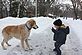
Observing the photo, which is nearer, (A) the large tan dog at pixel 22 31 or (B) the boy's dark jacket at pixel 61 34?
(B) the boy's dark jacket at pixel 61 34

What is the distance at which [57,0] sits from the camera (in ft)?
147

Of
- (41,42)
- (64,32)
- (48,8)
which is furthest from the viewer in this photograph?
(48,8)

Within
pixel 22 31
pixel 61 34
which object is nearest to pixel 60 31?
pixel 61 34

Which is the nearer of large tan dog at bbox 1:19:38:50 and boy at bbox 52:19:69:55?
boy at bbox 52:19:69:55

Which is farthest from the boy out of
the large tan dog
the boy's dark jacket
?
the large tan dog

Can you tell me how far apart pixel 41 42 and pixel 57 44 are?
5.02ft

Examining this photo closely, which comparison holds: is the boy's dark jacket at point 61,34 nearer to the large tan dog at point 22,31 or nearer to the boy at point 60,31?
the boy at point 60,31

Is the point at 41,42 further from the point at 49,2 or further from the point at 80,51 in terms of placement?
the point at 49,2

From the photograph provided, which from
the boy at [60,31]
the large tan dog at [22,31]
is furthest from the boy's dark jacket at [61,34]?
the large tan dog at [22,31]

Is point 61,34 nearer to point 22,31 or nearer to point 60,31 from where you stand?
point 60,31

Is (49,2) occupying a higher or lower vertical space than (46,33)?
lower

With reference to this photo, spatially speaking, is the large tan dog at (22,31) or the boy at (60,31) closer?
the boy at (60,31)

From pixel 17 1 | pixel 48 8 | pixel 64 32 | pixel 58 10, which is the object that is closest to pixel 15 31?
pixel 64 32

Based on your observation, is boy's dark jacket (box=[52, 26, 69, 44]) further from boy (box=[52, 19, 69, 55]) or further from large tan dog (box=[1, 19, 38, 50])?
large tan dog (box=[1, 19, 38, 50])
